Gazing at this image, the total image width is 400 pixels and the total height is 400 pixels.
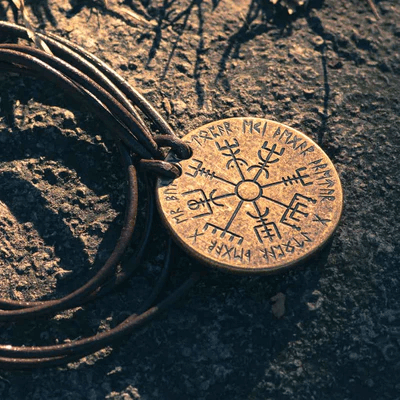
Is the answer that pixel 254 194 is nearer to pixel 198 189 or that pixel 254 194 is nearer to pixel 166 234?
pixel 198 189

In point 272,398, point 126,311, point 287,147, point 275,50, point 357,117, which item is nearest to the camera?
point 272,398

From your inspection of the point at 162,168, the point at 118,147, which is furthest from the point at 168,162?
the point at 118,147

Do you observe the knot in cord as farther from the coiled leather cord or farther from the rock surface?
the rock surface

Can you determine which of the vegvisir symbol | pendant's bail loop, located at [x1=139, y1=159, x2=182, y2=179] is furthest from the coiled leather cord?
the vegvisir symbol

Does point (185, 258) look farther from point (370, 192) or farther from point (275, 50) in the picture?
point (275, 50)

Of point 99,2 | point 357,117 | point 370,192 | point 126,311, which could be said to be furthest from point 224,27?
point 126,311

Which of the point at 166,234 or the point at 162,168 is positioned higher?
the point at 162,168

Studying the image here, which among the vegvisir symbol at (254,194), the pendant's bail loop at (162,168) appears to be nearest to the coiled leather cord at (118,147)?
the pendant's bail loop at (162,168)
